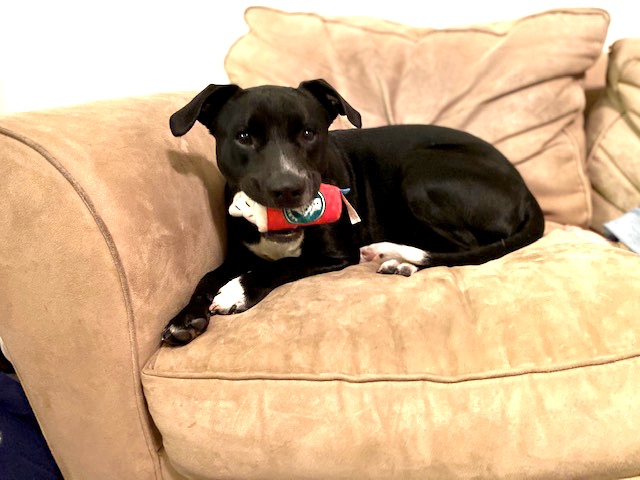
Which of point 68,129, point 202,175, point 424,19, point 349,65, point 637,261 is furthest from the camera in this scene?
point 424,19

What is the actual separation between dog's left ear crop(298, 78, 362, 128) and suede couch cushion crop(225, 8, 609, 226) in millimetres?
455

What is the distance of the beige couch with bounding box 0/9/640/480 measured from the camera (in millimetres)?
987

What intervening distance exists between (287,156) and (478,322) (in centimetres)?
64

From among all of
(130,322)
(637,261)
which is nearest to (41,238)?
(130,322)

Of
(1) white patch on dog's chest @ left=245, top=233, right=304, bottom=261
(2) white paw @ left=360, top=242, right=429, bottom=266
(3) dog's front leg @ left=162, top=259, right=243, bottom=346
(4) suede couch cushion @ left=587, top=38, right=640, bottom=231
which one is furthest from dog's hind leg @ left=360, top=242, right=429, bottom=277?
(4) suede couch cushion @ left=587, top=38, right=640, bottom=231

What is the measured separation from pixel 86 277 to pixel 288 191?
0.50 metres

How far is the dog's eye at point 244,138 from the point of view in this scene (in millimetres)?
1371

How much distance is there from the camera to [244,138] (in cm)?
138

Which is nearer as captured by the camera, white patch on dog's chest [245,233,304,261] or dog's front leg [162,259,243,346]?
dog's front leg [162,259,243,346]

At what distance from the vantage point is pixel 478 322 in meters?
1.08

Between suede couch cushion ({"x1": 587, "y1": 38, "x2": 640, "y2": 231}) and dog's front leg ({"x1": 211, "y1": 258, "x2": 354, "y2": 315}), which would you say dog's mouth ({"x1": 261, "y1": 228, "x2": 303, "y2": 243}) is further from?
suede couch cushion ({"x1": 587, "y1": 38, "x2": 640, "y2": 231})

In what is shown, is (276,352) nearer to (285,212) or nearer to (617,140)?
(285,212)

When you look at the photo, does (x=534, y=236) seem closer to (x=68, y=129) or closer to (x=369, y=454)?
(x=369, y=454)

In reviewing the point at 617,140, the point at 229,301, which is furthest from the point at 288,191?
the point at 617,140
